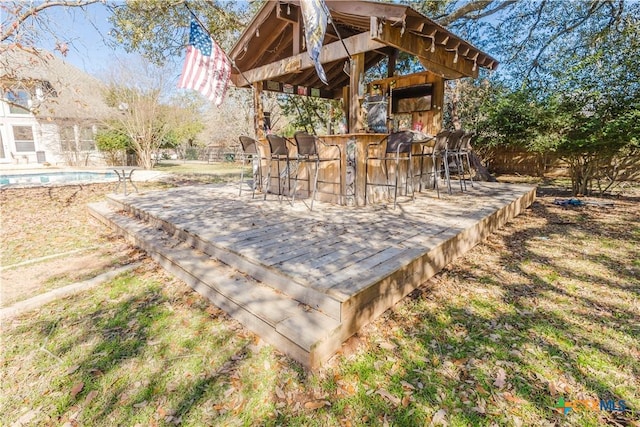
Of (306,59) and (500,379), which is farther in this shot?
(306,59)

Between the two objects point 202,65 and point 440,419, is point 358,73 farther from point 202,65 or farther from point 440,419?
point 440,419

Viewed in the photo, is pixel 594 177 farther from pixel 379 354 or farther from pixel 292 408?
pixel 292 408

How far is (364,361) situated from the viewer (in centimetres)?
193

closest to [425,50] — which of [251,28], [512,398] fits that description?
[251,28]

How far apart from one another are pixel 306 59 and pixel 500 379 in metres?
5.03

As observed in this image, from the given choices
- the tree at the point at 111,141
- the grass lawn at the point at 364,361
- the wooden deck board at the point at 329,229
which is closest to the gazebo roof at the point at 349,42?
the wooden deck board at the point at 329,229

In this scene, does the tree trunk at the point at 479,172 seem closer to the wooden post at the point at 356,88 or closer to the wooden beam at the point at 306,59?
the wooden post at the point at 356,88

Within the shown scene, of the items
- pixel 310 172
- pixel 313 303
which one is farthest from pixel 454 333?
pixel 310 172

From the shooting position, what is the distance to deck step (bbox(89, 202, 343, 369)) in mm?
1859

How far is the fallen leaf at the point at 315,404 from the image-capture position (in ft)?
5.32

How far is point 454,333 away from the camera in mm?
2172

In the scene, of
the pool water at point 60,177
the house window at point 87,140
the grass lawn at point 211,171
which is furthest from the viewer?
the house window at point 87,140

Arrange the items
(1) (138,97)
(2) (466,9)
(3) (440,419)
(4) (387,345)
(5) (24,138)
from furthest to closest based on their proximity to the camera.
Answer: (5) (24,138) → (1) (138,97) → (2) (466,9) → (4) (387,345) → (3) (440,419)
